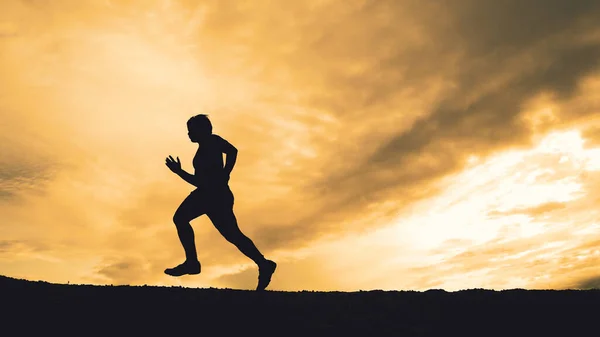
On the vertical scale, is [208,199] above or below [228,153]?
below

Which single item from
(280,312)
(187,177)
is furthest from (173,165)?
(280,312)

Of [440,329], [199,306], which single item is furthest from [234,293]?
[440,329]

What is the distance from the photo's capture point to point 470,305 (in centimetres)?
901

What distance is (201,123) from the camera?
382 inches

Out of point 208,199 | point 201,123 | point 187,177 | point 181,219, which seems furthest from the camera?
point 201,123

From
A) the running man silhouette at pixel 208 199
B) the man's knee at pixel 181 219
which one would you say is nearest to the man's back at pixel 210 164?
the running man silhouette at pixel 208 199

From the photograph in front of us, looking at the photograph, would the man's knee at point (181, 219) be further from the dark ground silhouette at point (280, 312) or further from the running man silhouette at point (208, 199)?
the dark ground silhouette at point (280, 312)

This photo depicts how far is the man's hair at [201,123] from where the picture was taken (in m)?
9.66

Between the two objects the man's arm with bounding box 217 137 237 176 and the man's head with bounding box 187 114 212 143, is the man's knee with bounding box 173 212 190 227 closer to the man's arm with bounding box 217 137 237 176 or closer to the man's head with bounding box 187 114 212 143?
the man's arm with bounding box 217 137 237 176

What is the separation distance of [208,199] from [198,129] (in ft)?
4.05

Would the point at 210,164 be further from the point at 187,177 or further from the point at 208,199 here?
the point at 208,199

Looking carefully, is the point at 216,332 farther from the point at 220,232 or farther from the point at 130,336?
the point at 220,232

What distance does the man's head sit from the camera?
380 inches

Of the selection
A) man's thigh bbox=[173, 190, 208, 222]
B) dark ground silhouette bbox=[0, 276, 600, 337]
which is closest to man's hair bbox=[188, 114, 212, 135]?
man's thigh bbox=[173, 190, 208, 222]
